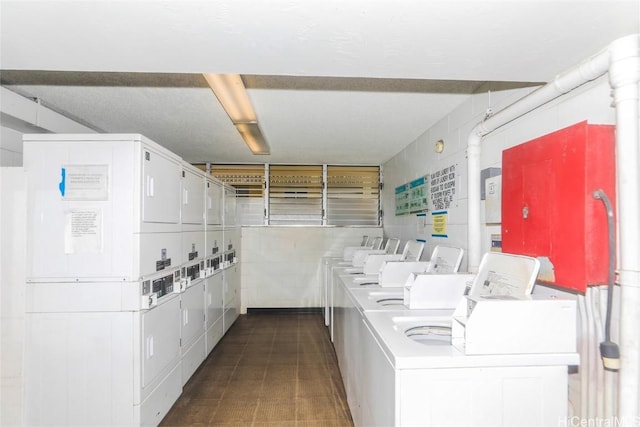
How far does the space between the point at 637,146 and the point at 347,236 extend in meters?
4.31

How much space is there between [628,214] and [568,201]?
0.21 m

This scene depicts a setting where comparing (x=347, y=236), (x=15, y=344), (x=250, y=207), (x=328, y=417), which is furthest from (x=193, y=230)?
(x=347, y=236)

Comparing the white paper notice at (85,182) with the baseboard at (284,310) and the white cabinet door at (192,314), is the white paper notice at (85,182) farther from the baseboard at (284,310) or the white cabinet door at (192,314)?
the baseboard at (284,310)

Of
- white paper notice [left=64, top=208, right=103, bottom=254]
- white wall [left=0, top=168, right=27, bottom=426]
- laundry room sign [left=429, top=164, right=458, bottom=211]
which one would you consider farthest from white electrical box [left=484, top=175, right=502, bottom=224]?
white wall [left=0, top=168, right=27, bottom=426]

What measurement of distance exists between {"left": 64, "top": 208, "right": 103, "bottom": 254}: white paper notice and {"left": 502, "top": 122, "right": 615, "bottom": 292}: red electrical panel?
2396 mm

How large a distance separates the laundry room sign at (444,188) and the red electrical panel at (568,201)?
979mm

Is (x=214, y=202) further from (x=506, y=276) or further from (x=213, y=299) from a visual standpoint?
(x=506, y=276)

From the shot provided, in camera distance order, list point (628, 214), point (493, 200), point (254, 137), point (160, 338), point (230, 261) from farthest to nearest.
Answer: point (230, 261) < point (254, 137) < point (160, 338) < point (493, 200) < point (628, 214)

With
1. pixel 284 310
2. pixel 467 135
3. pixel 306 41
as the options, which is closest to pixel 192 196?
pixel 306 41

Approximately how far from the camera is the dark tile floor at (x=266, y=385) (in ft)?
7.91

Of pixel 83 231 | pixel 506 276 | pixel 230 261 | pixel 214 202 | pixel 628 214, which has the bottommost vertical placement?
pixel 230 261

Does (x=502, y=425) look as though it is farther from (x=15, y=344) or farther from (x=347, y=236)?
(x=347, y=236)

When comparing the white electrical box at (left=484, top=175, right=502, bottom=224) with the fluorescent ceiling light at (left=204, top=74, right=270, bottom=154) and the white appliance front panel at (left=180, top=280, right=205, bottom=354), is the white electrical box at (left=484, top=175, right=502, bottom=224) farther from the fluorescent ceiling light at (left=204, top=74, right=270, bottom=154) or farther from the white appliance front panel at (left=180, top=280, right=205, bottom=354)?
the white appliance front panel at (left=180, top=280, right=205, bottom=354)

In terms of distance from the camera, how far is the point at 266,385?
2891mm
